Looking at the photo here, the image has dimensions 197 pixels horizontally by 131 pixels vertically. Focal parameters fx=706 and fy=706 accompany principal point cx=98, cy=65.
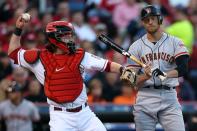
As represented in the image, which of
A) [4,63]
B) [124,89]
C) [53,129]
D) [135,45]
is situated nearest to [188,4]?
[124,89]

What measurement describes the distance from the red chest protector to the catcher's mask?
0.36 ft

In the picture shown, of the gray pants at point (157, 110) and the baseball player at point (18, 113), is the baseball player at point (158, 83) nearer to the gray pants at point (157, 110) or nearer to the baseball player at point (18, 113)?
the gray pants at point (157, 110)

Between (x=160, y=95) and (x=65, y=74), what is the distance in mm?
1158

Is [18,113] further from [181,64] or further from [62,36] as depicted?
[181,64]

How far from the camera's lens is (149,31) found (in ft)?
27.0

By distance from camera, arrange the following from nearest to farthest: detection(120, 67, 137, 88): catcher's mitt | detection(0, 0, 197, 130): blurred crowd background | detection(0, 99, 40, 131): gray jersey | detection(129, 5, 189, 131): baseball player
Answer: detection(120, 67, 137, 88): catcher's mitt
detection(129, 5, 189, 131): baseball player
detection(0, 99, 40, 131): gray jersey
detection(0, 0, 197, 130): blurred crowd background

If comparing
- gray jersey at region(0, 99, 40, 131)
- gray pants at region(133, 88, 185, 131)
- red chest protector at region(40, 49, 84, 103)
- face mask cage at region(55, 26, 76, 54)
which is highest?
face mask cage at region(55, 26, 76, 54)

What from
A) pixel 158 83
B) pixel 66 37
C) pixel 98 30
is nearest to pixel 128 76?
pixel 158 83

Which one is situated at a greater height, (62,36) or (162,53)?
(62,36)

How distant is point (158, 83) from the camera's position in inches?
321

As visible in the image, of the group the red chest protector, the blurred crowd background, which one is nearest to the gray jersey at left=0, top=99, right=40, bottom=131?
the blurred crowd background

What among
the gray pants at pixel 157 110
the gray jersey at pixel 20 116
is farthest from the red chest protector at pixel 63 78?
the gray jersey at pixel 20 116

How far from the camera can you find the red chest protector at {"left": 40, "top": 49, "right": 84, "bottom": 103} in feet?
25.6

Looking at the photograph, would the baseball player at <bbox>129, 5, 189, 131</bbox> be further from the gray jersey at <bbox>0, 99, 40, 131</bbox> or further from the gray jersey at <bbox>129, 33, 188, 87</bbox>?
the gray jersey at <bbox>0, 99, 40, 131</bbox>
